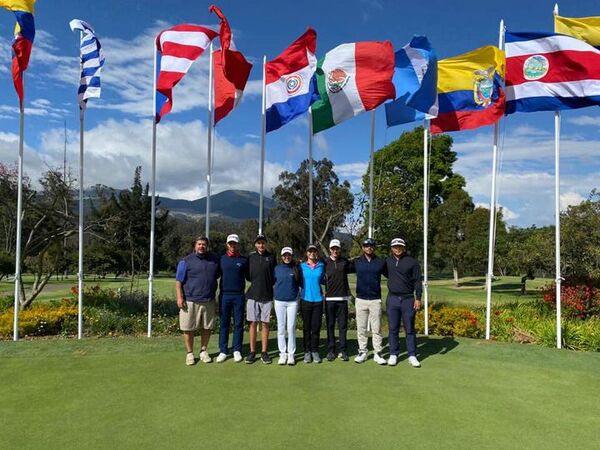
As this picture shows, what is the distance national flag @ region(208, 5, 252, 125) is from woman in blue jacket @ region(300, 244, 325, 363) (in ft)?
14.1

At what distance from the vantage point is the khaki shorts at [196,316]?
7738 millimetres

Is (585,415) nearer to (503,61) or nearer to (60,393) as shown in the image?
(60,393)

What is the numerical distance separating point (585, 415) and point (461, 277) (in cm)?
4951

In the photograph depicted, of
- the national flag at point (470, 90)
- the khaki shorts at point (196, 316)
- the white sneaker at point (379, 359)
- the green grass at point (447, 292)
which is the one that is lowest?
the green grass at point (447, 292)

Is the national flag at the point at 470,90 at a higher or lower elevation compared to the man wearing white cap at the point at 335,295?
higher

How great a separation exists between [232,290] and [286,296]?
90cm

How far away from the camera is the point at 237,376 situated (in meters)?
6.93

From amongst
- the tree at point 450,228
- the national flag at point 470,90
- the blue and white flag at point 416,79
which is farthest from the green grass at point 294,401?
the tree at point 450,228

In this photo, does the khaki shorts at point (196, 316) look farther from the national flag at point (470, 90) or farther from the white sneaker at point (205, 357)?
the national flag at point (470, 90)

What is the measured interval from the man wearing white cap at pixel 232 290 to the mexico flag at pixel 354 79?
4121 millimetres

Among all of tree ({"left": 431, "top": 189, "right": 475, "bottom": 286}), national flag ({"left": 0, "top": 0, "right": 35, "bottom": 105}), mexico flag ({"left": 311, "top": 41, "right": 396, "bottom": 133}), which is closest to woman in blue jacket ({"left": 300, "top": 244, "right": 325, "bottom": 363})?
mexico flag ({"left": 311, "top": 41, "right": 396, "bottom": 133})

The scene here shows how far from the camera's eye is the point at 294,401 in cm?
585

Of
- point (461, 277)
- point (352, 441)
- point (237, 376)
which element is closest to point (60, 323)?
point (237, 376)

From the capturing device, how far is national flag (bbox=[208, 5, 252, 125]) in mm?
9984
